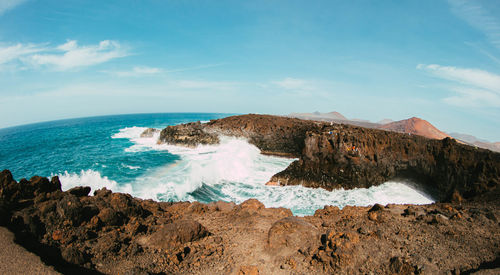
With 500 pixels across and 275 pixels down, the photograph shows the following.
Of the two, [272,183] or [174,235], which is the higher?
[174,235]

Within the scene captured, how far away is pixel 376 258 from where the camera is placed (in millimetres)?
4109

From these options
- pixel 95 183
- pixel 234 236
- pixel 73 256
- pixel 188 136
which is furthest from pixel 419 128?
pixel 73 256

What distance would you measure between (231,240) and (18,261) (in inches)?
135

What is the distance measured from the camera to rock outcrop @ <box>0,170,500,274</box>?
12.5 feet

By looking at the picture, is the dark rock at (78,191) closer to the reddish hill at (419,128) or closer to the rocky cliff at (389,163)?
the rocky cliff at (389,163)

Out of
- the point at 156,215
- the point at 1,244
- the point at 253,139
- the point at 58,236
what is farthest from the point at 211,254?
the point at 253,139

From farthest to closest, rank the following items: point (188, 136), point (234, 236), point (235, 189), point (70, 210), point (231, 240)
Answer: point (188, 136)
point (235, 189)
point (234, 236)
point (231, 240)
point (70, 210)

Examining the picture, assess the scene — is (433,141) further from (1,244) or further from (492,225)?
(1,244)

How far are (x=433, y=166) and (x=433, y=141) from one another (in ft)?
5.24

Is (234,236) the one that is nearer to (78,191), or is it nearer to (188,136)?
(78,191)

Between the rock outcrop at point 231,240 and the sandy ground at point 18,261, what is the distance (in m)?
0.23

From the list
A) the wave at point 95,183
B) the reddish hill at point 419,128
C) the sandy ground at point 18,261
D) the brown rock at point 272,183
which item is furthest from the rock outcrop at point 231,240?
the reddish hill at point 419,128

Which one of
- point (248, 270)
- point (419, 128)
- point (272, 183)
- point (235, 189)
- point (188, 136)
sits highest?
point (419, 128)

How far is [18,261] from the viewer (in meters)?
2.78
